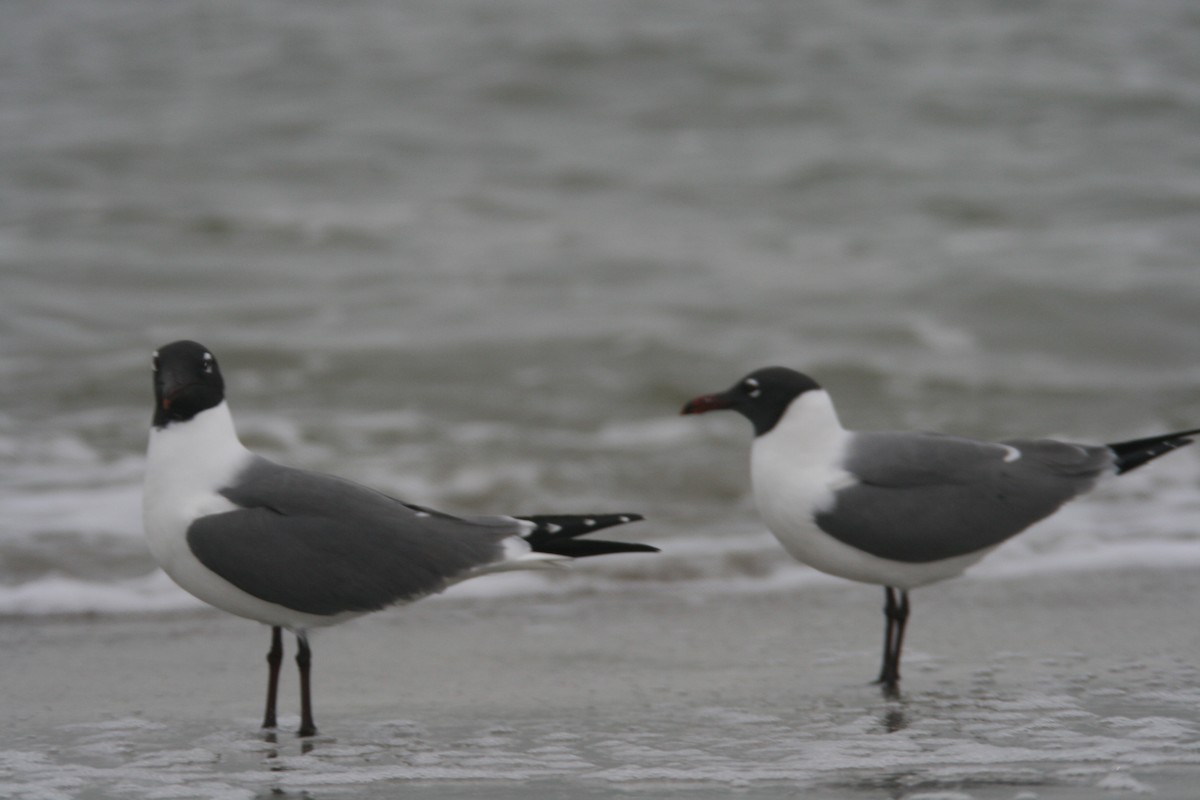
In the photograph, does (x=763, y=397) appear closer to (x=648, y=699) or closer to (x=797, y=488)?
(x=797, y=488)

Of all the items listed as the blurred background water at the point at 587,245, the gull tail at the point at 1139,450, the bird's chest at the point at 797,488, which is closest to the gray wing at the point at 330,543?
the bird's chest at the point at 797,488

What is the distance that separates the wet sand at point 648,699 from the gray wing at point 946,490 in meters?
0.41

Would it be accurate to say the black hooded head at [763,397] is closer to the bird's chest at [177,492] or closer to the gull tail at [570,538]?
the gull tail at [570,538]

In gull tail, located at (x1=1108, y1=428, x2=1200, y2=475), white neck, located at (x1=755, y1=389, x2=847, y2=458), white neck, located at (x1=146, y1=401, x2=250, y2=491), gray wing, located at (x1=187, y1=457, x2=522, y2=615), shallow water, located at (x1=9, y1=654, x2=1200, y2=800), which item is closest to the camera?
shallow water, located at (x1=9, y1=654, x2=1200, y2=800)

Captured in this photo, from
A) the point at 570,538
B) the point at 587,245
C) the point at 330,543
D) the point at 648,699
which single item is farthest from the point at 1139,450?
the point at 587,245

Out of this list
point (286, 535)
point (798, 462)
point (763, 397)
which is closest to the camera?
point (286, 535)

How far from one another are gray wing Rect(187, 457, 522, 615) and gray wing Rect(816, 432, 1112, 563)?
1.06m

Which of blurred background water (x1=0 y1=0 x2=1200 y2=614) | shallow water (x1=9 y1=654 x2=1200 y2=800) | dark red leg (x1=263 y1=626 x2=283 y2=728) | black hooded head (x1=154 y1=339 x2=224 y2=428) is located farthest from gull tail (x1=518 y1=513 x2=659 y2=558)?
blurred background water (x1=0 y1=0 x2=1200 y2=614)

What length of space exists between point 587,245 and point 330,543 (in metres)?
7.49

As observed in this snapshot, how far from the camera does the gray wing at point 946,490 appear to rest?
454 centimetres

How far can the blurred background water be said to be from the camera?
24.1ft

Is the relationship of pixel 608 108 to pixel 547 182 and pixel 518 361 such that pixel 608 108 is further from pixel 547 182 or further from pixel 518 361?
pixel 518 361

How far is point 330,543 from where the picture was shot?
4031 mm

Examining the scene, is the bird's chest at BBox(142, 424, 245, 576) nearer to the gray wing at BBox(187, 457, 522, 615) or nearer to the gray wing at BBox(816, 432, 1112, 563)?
the gray wing at BBox(187, 457, 522, 615)
